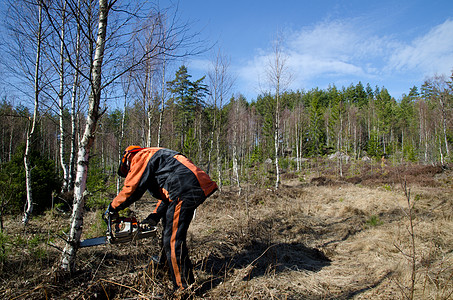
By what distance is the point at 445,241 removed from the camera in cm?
477

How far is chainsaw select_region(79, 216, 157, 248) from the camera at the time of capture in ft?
8.80

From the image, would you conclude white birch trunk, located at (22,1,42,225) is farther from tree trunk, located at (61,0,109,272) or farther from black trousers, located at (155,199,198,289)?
black trousers, located at (155,199,198,289)

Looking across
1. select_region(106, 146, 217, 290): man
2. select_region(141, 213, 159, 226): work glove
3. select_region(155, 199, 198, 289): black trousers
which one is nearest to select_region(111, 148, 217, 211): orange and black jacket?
select_region(106, 146, 217, 290): man

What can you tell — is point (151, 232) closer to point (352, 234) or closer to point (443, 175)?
point (352, 234)

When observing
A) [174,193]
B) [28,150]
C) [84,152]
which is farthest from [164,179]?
[28,150]

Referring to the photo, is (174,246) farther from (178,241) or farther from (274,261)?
(274,261)

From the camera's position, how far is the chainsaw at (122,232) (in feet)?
8.80

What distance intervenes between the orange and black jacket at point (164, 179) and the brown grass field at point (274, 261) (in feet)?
2.41

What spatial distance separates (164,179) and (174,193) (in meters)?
0.26

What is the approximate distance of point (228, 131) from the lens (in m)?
19.3

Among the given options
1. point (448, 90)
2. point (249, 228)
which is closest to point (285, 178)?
point (448, 90)

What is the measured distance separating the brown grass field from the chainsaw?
0.21 meters

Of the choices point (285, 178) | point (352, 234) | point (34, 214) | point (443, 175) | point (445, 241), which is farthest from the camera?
point (285, 178)

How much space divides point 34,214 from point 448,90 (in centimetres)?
2596
